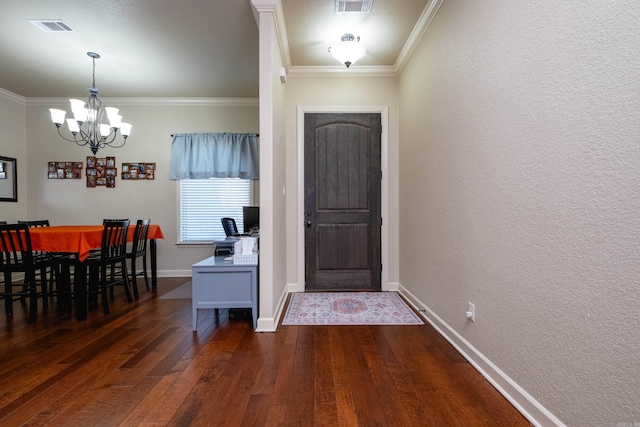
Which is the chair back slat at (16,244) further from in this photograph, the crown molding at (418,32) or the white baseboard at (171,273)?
the crown molding at (418,32)

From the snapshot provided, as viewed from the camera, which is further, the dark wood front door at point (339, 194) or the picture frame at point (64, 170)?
the picture frame at point (64, 170)

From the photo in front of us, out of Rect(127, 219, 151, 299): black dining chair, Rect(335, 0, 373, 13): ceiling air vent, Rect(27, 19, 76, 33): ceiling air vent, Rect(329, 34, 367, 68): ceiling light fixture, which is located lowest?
Rect(127, 219, 151, 299): black dining chair

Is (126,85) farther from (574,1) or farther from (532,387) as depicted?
(532,387)

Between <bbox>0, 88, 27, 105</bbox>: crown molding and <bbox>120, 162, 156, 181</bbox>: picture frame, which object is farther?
<bbox>120, 162, 156, 181</bbox>: picture frame

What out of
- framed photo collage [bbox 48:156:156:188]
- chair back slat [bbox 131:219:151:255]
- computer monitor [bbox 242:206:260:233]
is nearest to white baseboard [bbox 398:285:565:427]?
computer monitor [bbox 242:206:260:233]

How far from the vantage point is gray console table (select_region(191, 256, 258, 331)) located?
2.60 meters

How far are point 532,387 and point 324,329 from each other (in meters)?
1.49

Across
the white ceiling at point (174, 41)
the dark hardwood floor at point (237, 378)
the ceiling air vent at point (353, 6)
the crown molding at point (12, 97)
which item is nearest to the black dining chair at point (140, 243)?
the dark hardwood floor at point (237, 378)

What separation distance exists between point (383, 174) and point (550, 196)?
253 cm

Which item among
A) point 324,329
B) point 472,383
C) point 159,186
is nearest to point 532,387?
point 472,383

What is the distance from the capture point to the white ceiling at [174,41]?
2.70 metres

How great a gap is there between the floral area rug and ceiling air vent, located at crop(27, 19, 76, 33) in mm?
3518

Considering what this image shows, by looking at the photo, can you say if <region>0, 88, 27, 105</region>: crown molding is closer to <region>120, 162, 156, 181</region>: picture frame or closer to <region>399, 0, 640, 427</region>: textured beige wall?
<region>120, 162, 156, 181</region>: picture frame

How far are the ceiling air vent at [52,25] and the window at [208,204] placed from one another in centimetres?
Result: 227
